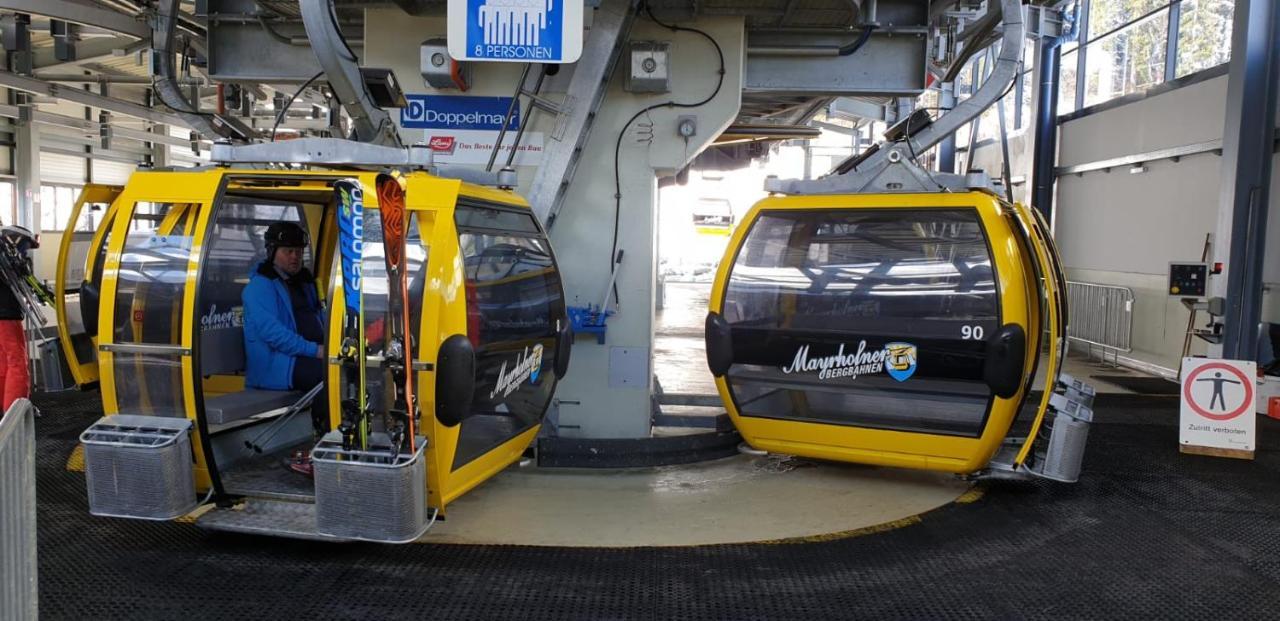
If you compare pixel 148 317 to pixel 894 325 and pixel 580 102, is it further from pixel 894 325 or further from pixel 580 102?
pixel 894 325

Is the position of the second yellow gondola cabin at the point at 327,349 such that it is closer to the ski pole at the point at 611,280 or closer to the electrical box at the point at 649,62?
the ski pole at the point at 611,280

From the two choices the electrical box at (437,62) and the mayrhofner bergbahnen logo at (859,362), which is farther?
the electrical box at (437,62)

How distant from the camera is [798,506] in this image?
514 cm

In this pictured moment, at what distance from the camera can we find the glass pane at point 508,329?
4227 mm

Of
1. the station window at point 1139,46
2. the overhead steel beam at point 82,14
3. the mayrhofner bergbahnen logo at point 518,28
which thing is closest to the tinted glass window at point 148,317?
the mayrhofner bergbahnen logo at point 518,28

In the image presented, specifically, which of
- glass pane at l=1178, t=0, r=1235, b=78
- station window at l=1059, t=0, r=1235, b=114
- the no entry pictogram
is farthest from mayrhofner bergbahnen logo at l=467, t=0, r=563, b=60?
glass pane at l=1178, t=0, r=1235, b=78

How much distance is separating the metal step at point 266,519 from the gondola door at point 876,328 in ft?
7.89

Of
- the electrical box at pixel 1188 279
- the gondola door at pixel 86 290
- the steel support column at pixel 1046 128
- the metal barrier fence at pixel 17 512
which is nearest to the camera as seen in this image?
the metal barrier fence at pixel 17 512

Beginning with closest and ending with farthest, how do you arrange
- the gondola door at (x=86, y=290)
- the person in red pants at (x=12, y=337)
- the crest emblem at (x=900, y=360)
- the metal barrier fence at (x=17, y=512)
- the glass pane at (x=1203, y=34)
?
the metal barrier fence at (x=17, y=512)
the gondola door at (x=86, y=290)
the crest emblem at (x=900, y=360)
the person in red pants at (x=12, y=337)
the glass pane at (x=1203, y=34)

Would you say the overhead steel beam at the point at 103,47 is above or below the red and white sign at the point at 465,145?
above

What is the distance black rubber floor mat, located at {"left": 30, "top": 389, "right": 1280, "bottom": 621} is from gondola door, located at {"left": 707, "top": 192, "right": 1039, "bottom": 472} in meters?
0.53

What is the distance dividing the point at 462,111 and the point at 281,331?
6.91 feet

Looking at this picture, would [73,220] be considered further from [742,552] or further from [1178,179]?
[1178,179]

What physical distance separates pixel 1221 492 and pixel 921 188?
2559 millimetres
